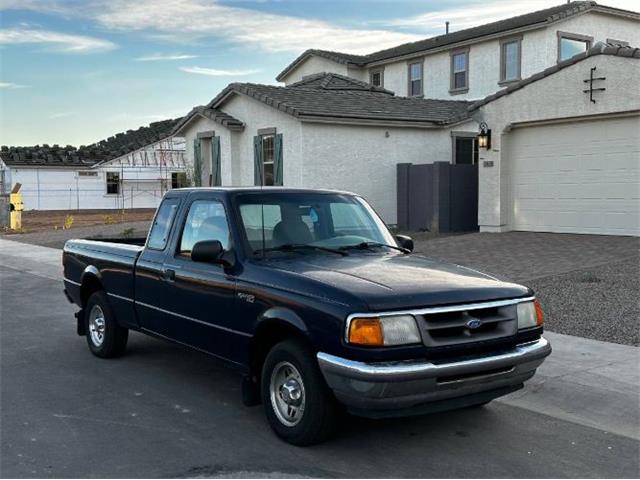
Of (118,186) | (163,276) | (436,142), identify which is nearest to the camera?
(163,276)

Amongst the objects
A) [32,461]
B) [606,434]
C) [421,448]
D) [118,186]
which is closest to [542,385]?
[606,434]

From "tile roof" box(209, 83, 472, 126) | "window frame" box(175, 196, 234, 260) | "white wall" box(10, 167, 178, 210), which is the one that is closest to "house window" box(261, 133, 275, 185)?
"tile roof" box(209, 83, 472, 126)

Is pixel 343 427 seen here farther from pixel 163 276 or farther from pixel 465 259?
pixel 465 259

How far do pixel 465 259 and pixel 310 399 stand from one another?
942 cm

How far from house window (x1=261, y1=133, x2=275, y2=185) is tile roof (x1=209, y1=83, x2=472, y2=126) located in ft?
3.91

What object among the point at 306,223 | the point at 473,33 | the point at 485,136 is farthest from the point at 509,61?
the point at 306,223

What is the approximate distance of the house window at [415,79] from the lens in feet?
98.9

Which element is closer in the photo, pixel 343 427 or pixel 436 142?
pixel 343 427

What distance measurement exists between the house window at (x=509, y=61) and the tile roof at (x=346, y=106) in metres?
4.22

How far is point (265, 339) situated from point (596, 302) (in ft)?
19.0

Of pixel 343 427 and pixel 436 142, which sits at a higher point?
pixel 436 142

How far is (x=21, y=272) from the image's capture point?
15.3 m

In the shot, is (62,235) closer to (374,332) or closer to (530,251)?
(530,251)

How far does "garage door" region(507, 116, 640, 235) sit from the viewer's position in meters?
15.1
